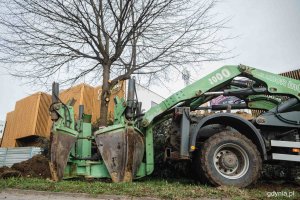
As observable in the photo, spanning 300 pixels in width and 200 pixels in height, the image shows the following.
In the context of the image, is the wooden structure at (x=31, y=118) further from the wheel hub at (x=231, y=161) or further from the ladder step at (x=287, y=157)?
the ladder step at (x=287, y=157)

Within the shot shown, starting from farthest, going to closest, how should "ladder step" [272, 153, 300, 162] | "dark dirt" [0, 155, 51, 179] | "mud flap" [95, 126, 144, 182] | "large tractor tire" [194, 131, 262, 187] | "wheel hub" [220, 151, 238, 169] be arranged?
"dark dirt" [0, 155, 51, 179], "ladder step" [272, 153, 300, 162], "mud flap" [95, 126, 144, 182], "wheel hub" [220, 151, 238, 169], "large tractor tire" [194, 131, 262, 187]

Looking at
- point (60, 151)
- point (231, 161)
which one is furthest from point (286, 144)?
point (60, 151)

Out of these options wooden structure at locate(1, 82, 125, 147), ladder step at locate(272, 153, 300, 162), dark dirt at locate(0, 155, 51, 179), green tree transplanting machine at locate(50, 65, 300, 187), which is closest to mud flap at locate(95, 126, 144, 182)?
green tree transplanting machine at locate(50, 65, 300, 187)

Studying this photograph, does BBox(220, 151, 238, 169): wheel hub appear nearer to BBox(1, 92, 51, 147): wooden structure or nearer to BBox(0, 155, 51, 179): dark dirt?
BBox(0, 155, 51, 179): dark dirt

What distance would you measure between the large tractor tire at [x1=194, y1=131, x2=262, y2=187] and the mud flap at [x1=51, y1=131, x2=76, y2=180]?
2431mm

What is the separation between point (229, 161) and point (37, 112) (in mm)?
14334

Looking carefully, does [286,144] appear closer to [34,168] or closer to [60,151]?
[60,151]

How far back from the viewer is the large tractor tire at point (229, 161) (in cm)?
579

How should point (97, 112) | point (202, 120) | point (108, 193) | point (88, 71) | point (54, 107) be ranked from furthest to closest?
point (97, 112)
point (88, 71)
point (54, 107)
point (202, 120)
point (108, 193)

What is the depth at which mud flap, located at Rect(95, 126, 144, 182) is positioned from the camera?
6168 mm

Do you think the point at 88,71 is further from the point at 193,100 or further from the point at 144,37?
the point at 193,100

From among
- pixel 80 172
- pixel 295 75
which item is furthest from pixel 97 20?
pixel 295 75

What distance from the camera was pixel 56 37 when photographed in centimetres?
938

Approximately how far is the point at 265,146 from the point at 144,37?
4923 mm
